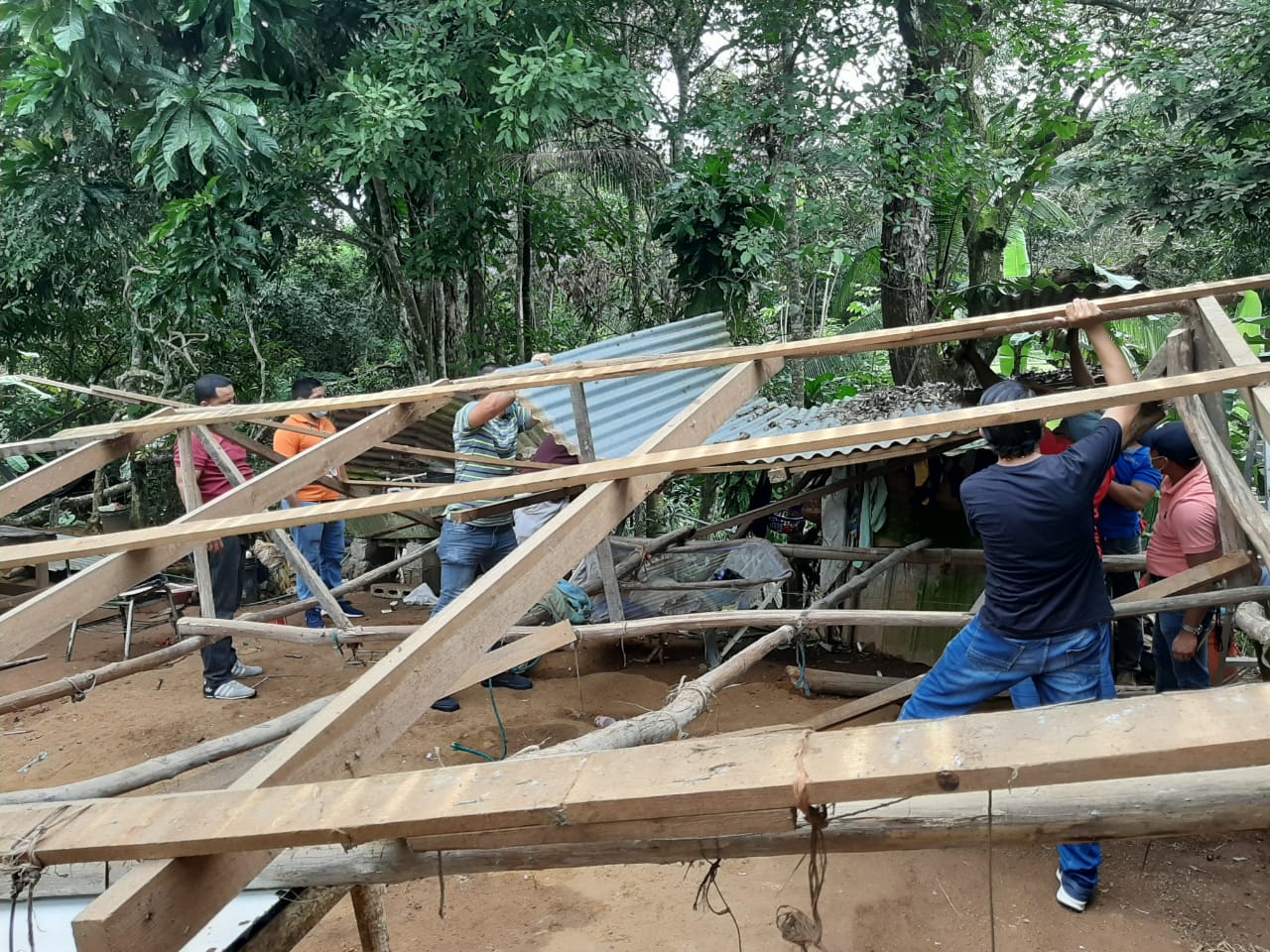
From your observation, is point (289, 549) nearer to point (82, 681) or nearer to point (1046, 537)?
point (82, 681)

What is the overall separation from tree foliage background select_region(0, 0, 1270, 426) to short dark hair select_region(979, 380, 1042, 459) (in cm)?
266

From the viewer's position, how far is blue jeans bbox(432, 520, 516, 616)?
15.0 ft

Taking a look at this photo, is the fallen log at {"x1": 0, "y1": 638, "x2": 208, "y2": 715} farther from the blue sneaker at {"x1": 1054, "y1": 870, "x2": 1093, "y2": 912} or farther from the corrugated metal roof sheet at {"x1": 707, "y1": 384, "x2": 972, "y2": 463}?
the blue sneaker at {"x1": 1054, "y1": 870, "x2": 1093, "y2": 912}

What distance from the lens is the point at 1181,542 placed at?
3494mm

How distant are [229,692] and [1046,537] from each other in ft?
16.1

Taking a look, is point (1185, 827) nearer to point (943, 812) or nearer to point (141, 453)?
point (943, 812)

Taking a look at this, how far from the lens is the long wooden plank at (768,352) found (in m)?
2.64

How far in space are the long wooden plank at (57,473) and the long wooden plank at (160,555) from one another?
21.7 inches

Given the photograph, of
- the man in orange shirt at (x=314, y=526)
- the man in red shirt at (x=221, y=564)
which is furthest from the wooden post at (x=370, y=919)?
the man in orange shirt at (x=314, y=526)

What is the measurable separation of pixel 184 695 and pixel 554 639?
12.1ft

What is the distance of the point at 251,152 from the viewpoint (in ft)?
20.7

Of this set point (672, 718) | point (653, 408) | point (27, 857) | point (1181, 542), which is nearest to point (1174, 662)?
point (1181, 542)

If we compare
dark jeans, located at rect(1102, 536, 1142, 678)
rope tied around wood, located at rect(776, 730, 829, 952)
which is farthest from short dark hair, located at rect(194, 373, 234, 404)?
dark jeans, located at rect(1102, 536, 1142, 678)

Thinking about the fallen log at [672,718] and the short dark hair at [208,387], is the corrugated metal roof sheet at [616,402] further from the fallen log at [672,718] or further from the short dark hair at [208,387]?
the fallen log at [672,718]
